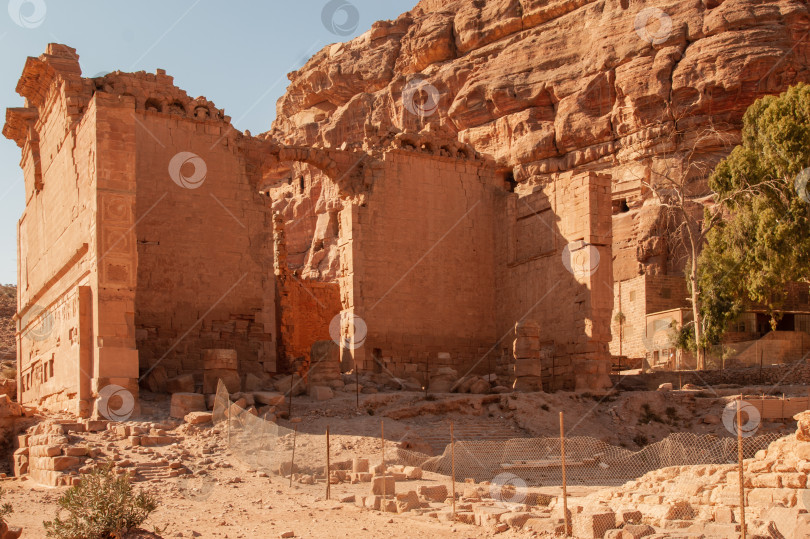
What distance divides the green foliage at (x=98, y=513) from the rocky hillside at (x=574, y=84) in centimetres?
2182

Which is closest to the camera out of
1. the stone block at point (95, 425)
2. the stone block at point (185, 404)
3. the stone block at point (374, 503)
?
the stone block at point (374, 503)

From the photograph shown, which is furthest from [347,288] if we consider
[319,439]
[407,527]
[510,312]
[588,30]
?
[588,30]

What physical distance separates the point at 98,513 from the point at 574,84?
33.5m

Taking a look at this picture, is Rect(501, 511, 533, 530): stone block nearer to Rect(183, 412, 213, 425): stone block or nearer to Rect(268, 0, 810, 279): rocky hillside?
Rect(183, 412, 213, 425): stone block

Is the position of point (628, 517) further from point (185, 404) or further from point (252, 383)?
point (252, 383)

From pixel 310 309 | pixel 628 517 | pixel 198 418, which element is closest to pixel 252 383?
pixel 198 418

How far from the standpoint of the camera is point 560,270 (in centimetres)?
2072

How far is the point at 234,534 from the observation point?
9.80 metres

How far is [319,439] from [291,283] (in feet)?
37.7

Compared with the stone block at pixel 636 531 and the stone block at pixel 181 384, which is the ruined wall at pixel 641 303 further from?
the stone block at pixel 636 531

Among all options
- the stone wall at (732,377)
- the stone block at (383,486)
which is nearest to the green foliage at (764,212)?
the stone wall at (732,377)

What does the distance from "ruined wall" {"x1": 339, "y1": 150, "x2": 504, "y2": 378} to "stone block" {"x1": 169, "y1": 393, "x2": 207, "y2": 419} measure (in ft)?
16.4

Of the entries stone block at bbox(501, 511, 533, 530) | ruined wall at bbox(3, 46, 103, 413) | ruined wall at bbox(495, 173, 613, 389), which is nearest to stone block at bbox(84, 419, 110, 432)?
ruined wall at bbox(3, 46, 103, 413)

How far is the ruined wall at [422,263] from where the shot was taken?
20969 millimetres
